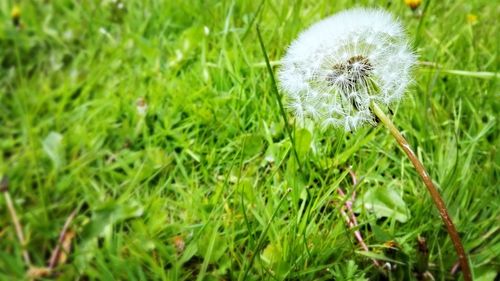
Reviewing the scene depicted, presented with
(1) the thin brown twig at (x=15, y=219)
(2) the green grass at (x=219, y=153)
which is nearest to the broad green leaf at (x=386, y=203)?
(2) the green grass at (x=219, y=153)

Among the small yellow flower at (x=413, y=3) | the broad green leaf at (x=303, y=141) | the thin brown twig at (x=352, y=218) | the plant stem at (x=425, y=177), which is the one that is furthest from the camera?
the small yellow flower at (x=413, y=3)

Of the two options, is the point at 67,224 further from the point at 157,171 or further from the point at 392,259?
the point at 392,259

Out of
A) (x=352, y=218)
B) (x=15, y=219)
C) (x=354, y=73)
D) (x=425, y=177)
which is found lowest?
(x=15, y=219)

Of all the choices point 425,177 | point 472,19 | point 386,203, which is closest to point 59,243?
point 386,203

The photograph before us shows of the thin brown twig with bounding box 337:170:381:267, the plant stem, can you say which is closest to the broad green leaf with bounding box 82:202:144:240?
the thin brown twig with bounding box 337:170:381:267

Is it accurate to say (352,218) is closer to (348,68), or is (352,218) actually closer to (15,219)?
(348,68)

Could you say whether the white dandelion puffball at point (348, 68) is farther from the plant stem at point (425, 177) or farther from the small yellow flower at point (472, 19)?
the small yellow flower at point (472, 19)

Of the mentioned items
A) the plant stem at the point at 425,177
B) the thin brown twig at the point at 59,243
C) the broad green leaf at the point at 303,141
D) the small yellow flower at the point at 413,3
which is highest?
the small yellow flower at the point at 413,3
